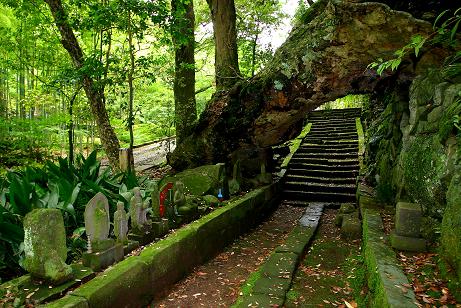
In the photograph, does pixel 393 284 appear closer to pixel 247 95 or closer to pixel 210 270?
pixel 210 270

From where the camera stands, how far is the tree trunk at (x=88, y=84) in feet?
20.5

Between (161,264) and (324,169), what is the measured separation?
7600mm

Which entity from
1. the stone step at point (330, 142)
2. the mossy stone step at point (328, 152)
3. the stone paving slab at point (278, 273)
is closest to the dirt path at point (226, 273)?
the stone paving slab at point (278, 273)

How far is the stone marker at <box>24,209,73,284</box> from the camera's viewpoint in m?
2.67

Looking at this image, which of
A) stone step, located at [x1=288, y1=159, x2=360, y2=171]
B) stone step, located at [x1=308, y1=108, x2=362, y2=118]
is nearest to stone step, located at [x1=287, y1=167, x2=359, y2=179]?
stone step, located at [x1=288, y1=159, x2=360, y2=171]

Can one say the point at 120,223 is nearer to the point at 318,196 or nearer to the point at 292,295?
the point at 292,295

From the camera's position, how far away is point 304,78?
6375mm

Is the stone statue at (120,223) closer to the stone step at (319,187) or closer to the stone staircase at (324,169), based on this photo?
the stone staircase at (324,169)

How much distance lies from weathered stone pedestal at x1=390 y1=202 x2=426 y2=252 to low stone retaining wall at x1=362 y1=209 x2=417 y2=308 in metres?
0.17

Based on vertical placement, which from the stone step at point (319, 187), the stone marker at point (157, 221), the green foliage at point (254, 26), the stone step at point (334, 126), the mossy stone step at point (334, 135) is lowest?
the stone step at point (319, 187)

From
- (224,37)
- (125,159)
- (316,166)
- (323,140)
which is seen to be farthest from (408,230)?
(323,140)

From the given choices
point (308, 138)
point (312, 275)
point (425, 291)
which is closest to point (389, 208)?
point (312, 275)

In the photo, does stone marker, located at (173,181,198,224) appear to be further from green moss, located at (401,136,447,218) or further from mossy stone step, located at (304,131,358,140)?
mossy stone step, located at (304,131,358,140)

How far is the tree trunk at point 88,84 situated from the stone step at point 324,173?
556cm
